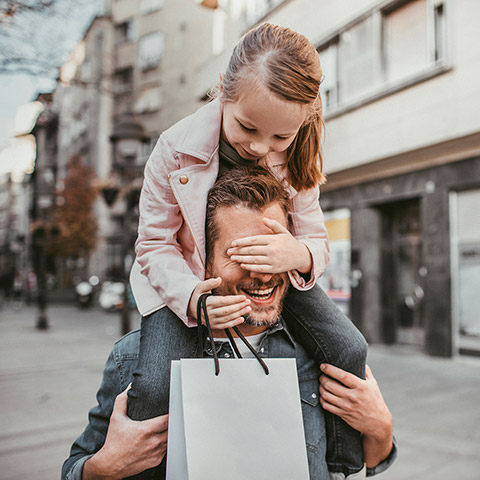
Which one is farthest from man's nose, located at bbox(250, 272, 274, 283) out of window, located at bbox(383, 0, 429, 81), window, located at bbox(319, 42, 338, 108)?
window, located at bbox(319, 42, 338, 108)

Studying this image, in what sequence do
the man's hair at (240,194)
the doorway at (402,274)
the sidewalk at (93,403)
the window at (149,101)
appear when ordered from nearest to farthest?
the man's hair at (240,194)
the sidewalk at (93,403)
the doorway at (402,274)
the window at (149,101)

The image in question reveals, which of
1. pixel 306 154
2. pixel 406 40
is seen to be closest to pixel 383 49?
pixel 406 40

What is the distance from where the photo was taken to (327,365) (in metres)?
1.65

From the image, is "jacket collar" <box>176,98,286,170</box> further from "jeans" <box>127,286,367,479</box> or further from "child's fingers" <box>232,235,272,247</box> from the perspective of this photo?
"jeans" <box>127,286,367,479</box>

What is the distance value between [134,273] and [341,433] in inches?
31.5

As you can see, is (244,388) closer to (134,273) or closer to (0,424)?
(134,273)

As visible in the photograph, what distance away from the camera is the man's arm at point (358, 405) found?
5.23ft

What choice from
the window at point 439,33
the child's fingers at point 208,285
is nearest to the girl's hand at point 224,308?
the child's fingers at point 208,285

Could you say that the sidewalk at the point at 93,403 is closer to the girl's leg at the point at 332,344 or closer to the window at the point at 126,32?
the girl's leg at the point at 332,344

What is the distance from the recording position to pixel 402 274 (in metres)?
11.4

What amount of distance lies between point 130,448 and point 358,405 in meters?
0.65

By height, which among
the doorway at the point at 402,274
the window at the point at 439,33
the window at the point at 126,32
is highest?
the window at the point at 126,32

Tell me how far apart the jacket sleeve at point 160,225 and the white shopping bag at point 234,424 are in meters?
0.30

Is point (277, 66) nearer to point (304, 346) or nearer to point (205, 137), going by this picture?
point (205, 137)
